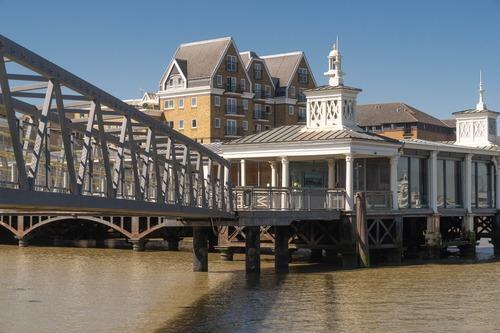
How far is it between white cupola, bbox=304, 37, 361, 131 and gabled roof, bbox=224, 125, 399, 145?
55 centimetres

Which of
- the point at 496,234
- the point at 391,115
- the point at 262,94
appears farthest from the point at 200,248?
the point at 391,115

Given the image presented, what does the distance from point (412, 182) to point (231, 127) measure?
60471mm

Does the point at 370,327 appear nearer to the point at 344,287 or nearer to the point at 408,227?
the point at 344,287

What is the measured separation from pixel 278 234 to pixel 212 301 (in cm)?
946

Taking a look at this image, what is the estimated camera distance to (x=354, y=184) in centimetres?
Answer: 4225

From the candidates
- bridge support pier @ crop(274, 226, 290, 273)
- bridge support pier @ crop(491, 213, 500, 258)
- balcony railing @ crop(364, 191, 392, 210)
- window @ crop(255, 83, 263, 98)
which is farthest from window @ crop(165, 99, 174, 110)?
bridge support pier @ crop(274, 226, 290, 273)

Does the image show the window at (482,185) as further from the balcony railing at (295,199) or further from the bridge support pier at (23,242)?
the bridge support pier at (23,242)

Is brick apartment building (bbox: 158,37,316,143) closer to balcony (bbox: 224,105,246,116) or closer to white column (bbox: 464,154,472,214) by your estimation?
balcony (bbox: 224,105,246,116)

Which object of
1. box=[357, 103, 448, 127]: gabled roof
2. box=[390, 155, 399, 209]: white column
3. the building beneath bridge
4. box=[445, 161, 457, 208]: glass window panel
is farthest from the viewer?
box=[357, 103, 448, 127]: gabled roof

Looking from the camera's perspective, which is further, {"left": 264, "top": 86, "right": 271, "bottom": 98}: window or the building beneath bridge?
{"left": 264, "top": 86, "right": 271, "bottom": 98}: window

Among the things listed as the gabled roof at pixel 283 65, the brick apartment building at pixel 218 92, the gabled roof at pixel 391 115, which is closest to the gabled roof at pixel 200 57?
the brick apartment building at pixel 218 92

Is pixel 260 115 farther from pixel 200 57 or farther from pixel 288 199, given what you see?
pixel 288 199

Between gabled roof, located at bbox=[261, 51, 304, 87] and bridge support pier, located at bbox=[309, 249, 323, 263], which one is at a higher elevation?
gabled roof, located at bbox=[261, 51, 304, 87]

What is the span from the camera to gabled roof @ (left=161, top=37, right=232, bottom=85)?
3920 inches
